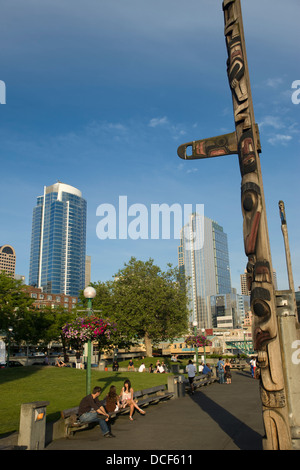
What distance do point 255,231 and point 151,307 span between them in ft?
136

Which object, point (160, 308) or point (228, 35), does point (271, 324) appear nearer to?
point (228, 35)

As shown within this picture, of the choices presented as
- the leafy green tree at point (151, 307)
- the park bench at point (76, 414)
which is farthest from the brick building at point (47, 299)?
the park bench at point (76, 414)

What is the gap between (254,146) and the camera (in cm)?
870

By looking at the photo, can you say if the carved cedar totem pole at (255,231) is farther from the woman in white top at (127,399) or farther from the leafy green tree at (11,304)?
the leafy green tree at (11,304)

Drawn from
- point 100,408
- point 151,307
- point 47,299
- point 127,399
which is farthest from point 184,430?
point 47,299

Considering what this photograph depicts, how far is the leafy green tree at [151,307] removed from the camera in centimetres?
4803

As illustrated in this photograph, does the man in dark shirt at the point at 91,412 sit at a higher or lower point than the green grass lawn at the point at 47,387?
higher

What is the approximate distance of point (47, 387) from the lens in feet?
70.1

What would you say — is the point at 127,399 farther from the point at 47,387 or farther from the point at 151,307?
the point at 151,307

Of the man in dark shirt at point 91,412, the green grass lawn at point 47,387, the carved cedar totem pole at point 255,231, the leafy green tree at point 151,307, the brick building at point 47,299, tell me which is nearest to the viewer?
the carved cedar totem pole at point 255,231

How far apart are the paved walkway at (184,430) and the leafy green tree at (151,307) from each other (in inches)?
1219

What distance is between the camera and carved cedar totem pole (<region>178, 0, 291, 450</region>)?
7316mm
